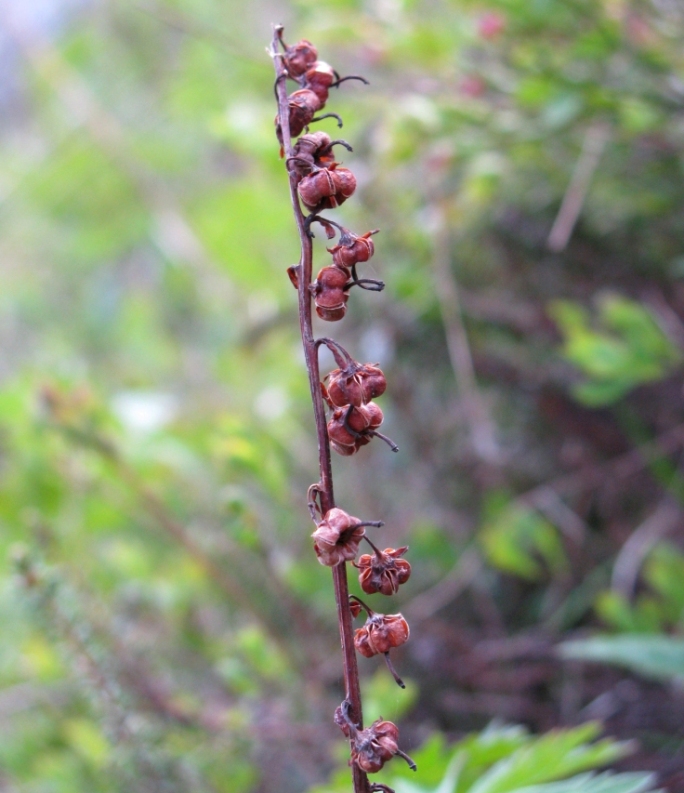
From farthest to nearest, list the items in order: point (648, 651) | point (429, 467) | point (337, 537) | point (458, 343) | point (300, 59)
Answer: point (429, 467), point (458, 343), point (648, 651), point (300, 59), point (337, 537)

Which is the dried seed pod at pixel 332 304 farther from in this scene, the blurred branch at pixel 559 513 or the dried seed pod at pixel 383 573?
the blurred branch at pixel 559 513

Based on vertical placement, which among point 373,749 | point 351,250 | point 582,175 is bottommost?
point 373,749

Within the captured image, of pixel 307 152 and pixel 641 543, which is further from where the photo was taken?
pixel 641 543

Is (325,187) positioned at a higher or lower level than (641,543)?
lower

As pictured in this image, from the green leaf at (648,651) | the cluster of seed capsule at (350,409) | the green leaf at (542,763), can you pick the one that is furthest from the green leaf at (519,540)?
the cluster of seed capsule at (350,409)

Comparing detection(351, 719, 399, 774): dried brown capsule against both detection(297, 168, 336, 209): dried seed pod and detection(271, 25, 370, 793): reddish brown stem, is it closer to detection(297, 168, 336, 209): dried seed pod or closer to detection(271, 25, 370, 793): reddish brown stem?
detection(271, 25, 370, 793): reddish brown stem

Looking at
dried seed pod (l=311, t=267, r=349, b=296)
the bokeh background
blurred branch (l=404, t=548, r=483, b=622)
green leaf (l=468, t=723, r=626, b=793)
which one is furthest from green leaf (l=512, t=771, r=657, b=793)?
blurred branch (l=404, t=548, r=483, b=622)

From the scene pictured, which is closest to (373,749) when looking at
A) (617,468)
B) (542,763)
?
(542,763)

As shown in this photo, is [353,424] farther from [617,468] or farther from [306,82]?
[617,468]
